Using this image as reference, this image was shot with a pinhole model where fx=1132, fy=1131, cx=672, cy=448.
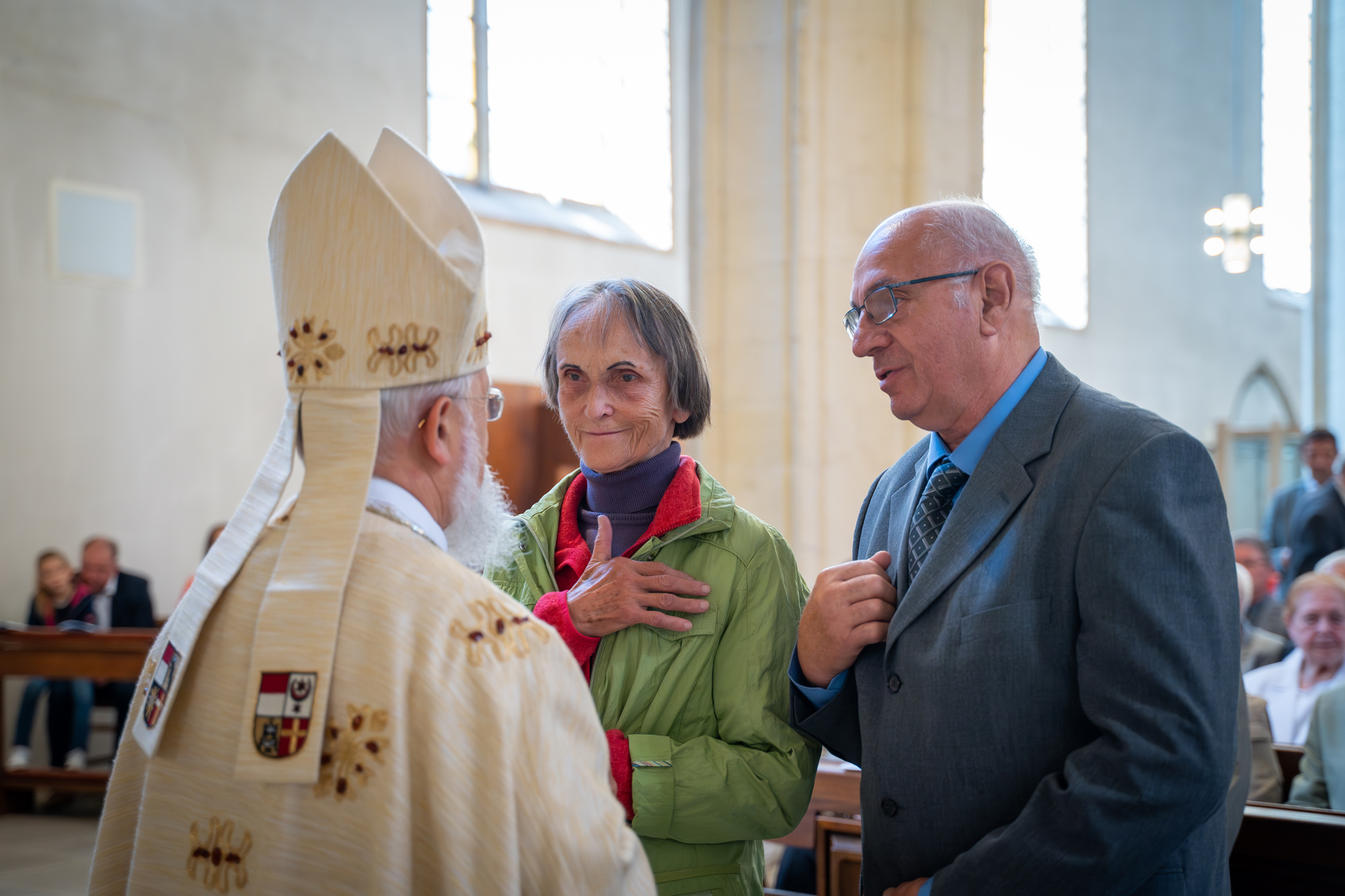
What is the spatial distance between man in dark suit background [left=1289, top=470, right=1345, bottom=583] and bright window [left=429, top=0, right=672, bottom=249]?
20.5 feet

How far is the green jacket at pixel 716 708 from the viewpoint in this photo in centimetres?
187

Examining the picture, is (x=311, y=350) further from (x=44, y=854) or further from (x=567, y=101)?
(x=567, y=101)

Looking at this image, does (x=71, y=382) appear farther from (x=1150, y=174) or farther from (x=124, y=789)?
(x=1150, y=174)

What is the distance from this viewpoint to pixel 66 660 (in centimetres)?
664

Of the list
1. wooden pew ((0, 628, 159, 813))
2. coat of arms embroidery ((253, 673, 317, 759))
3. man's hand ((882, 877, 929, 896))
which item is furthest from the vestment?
wooden pew ((0, 628, 159, 813))

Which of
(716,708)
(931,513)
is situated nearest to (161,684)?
(716,708)

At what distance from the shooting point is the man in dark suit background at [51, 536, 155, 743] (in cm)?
752

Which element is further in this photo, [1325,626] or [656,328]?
[1325,626]

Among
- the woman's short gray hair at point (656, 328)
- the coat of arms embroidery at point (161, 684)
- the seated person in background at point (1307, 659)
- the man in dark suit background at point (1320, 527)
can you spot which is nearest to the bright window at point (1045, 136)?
the man in dark suit background at point (1320, 527)

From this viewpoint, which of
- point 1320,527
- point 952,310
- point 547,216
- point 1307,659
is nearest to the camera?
point 952,310

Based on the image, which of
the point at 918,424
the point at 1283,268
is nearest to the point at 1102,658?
the point at 918,424

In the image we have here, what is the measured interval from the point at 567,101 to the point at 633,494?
9.40 m

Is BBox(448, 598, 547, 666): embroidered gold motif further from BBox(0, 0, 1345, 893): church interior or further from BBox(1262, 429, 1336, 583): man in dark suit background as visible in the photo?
BBox(1262, 429, 1336, 583): man in dark suit background

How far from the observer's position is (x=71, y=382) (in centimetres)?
776
